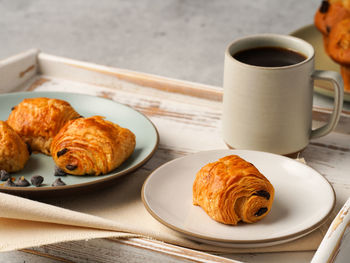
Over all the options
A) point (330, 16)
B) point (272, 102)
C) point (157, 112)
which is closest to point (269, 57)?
point (272, 102)

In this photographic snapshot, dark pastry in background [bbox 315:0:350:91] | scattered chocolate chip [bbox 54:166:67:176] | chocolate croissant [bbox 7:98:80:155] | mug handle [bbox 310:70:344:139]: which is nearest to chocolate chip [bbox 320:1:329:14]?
dark pastry in background [bbox 315:0:350:91]

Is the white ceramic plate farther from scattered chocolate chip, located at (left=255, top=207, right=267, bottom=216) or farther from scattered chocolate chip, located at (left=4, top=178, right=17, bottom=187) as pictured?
scattered chocolate chip, located at (left=4, top=178, right=17, bottom=187)

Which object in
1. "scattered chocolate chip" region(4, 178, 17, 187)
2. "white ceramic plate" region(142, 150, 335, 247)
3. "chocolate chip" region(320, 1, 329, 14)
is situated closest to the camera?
"white ceramic plate" region(142, 150, 335, 247)

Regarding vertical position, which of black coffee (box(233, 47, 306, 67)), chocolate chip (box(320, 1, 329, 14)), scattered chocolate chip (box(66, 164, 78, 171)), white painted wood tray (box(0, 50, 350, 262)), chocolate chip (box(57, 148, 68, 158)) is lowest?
white painted wood tray (box(0, 50, 350, 262))

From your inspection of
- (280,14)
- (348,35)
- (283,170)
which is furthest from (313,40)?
(280,14)

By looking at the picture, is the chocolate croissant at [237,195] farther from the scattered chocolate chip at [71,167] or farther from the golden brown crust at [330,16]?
the golden brown crust at [330,16]

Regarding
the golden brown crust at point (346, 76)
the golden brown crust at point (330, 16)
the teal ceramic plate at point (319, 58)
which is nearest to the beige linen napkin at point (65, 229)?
the teal ceramic plate at point (319, 58)

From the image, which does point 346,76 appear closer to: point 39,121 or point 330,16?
point 330,16
